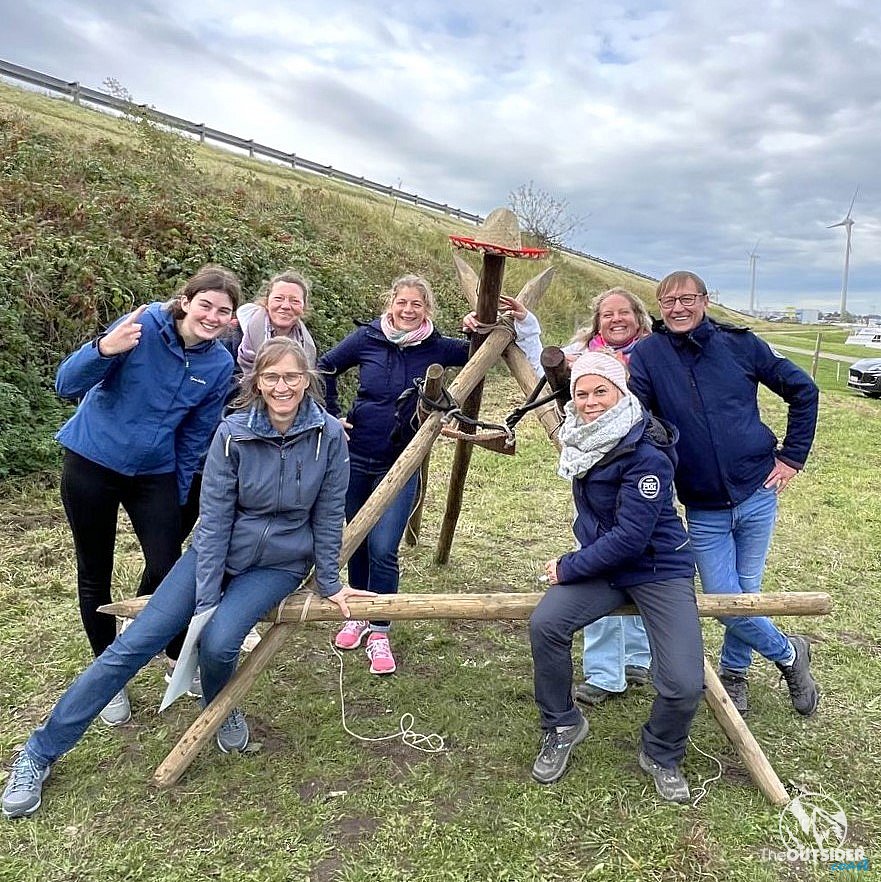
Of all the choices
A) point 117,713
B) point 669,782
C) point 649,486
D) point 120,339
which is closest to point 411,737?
point 669,782

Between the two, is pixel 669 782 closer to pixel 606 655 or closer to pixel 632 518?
pixel 606 655

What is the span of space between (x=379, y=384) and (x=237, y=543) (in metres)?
1.28

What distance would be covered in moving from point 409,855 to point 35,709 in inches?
77.5

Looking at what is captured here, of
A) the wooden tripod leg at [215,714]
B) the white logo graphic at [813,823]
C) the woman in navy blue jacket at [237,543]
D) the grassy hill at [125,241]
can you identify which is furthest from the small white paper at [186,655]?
the grassy hill at [125,241]

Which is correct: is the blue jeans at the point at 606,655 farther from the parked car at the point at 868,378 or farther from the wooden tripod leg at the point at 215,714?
the parked car at the point at 868,378

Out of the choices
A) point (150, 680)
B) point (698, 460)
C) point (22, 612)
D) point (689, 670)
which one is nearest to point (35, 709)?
point (150, 680)

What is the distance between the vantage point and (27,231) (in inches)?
288

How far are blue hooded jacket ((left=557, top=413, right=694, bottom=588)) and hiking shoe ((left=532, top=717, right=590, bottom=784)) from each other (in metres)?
0.69

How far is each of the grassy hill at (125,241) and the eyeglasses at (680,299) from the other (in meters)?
5.46

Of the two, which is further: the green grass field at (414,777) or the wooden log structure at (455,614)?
the wooden log structure at (455,614)

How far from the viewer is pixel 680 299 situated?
120 inches

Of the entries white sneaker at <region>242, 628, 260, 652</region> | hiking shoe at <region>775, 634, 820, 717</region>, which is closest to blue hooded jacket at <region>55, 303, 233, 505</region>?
white sneaker at <region>242, 628, 260, 652</region>

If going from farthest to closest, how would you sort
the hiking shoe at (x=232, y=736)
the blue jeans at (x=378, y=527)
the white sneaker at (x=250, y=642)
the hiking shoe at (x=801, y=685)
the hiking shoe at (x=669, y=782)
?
the white sneaker at (x=250, y=642) < the blue jeans at (x=378, y=527) < the hiking shoe at (x=801, y=685) < the hiking shoe at (x=232, y=736) < the hiking shoe at (x=669, y=782)

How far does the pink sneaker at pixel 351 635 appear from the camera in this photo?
4.07 metres
